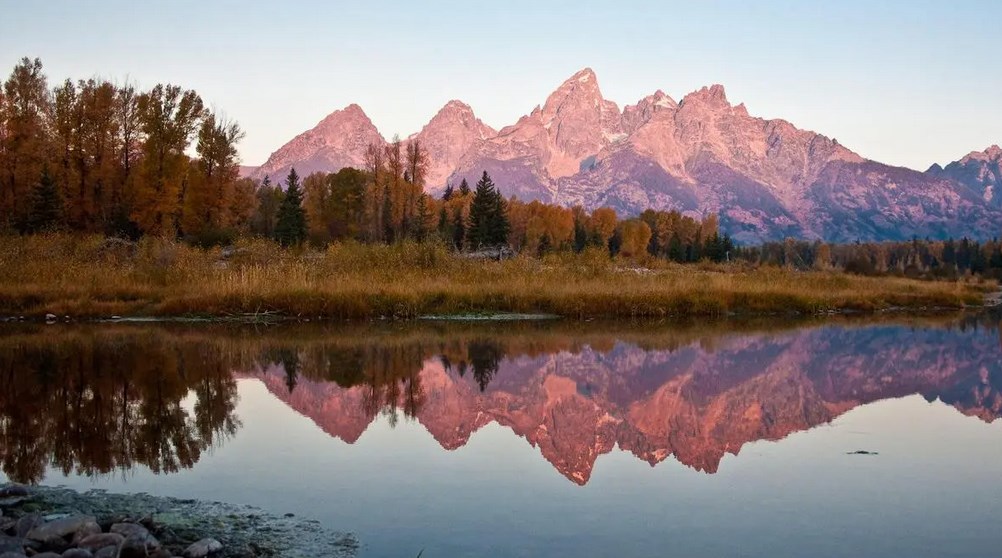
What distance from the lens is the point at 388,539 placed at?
5.66m

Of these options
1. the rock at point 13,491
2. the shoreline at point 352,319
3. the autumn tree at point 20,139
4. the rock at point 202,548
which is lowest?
the rock at point 202,548

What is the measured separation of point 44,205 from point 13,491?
35136mm

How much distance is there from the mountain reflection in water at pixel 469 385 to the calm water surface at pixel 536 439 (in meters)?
0.06

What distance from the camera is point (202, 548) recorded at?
5.01 meters

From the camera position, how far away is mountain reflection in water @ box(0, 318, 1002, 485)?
28.7 ft

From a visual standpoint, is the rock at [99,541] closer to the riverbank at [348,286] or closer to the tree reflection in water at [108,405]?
the tree reflection in water at [108,405]

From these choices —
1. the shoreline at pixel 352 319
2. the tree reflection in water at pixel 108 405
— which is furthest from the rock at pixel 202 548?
the shoreline at pixel 352 319

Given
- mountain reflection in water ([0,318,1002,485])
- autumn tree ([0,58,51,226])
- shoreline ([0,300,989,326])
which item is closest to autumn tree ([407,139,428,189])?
autumn tree ([0,58,51,226])

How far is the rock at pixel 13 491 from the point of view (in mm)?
5980

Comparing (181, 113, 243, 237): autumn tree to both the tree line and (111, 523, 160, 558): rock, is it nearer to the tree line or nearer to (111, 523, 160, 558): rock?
the tree line

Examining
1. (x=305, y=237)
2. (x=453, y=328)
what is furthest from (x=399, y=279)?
(x=305, y=237)

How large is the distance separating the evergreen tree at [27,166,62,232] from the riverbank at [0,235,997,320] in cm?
854

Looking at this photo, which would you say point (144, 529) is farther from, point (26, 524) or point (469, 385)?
point (469, 385)

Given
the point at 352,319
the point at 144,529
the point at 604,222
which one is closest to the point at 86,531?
the point at 144,529
